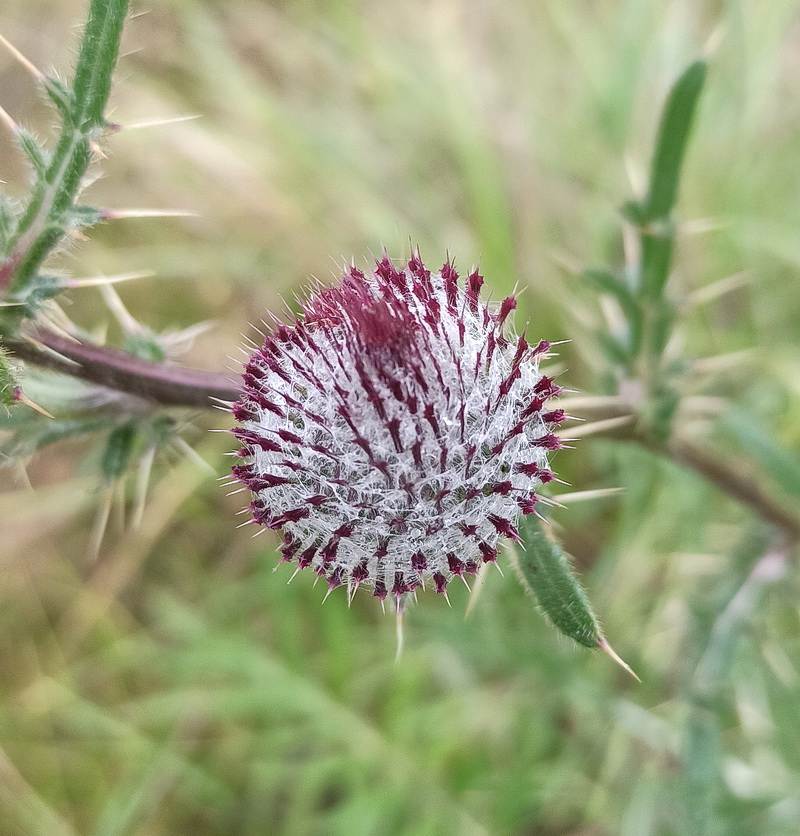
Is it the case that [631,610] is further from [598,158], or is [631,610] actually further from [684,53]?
[684,53]

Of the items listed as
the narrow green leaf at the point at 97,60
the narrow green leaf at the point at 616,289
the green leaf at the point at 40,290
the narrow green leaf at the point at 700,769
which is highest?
the narrow green leaf at the point at 616,289

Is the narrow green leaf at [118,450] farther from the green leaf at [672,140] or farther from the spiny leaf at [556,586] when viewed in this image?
the green leaf at [672,140]

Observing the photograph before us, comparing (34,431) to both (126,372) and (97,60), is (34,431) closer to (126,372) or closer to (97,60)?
(126,372)

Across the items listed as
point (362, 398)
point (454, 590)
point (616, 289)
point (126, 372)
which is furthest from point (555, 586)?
point (454, 590)

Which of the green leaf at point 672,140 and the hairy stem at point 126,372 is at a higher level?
the green leaf at point 672,140

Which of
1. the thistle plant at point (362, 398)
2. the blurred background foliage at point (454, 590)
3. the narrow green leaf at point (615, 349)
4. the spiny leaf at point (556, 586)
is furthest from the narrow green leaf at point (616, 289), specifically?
the spiny leaf at point (556, 586)

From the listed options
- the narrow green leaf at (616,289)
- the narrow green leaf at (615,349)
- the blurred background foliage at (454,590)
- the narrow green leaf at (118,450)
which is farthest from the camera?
the blurred background foliage at (454,590)

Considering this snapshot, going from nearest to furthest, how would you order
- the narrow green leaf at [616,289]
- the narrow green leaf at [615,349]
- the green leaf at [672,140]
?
the green leaf at [672,140], the narrow green leaf at [616,289], the narrow green leaf at [615,349]
